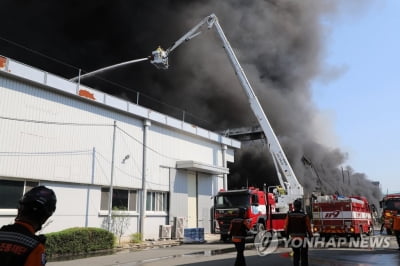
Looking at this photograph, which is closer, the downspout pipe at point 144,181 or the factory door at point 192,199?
the downspout pipe at point 144,181

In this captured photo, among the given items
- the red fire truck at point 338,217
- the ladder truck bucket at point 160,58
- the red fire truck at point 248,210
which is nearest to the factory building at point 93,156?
the red fire truck at point 248,210

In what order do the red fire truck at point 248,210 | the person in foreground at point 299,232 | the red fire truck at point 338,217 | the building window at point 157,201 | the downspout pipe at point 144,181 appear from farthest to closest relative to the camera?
1. the building window at point 157,201
2. the downspout pipe at point 144,181
3. the red fire truck at point 248,210
4. the red fire truck at point 338,217
5. the person in foreground at point 299,232

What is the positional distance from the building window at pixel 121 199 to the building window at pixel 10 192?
3551 mm

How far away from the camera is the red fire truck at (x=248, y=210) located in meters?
15.4

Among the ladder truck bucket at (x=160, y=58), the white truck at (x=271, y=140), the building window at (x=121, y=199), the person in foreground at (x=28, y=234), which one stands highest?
the ladder truck bucket at (x=160, y=58)

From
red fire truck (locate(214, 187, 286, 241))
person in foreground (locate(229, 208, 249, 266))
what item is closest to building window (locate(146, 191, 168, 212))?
red fire truck (locate(214, 187, 286, 241))

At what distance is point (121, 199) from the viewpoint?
607 inches

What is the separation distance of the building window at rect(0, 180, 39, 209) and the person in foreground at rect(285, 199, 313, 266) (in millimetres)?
8674

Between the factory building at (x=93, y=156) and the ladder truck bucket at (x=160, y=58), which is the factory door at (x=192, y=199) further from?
the ladder truck bucket at (x=160, y=58)

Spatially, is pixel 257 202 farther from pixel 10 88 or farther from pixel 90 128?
pixel 10 88

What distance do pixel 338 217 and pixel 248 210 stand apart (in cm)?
380

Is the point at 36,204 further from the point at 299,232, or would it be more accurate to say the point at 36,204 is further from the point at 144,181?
the point at 144,181

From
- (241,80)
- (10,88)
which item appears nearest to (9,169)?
(10,88)

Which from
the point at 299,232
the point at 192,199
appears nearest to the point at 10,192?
the point at 299,232
